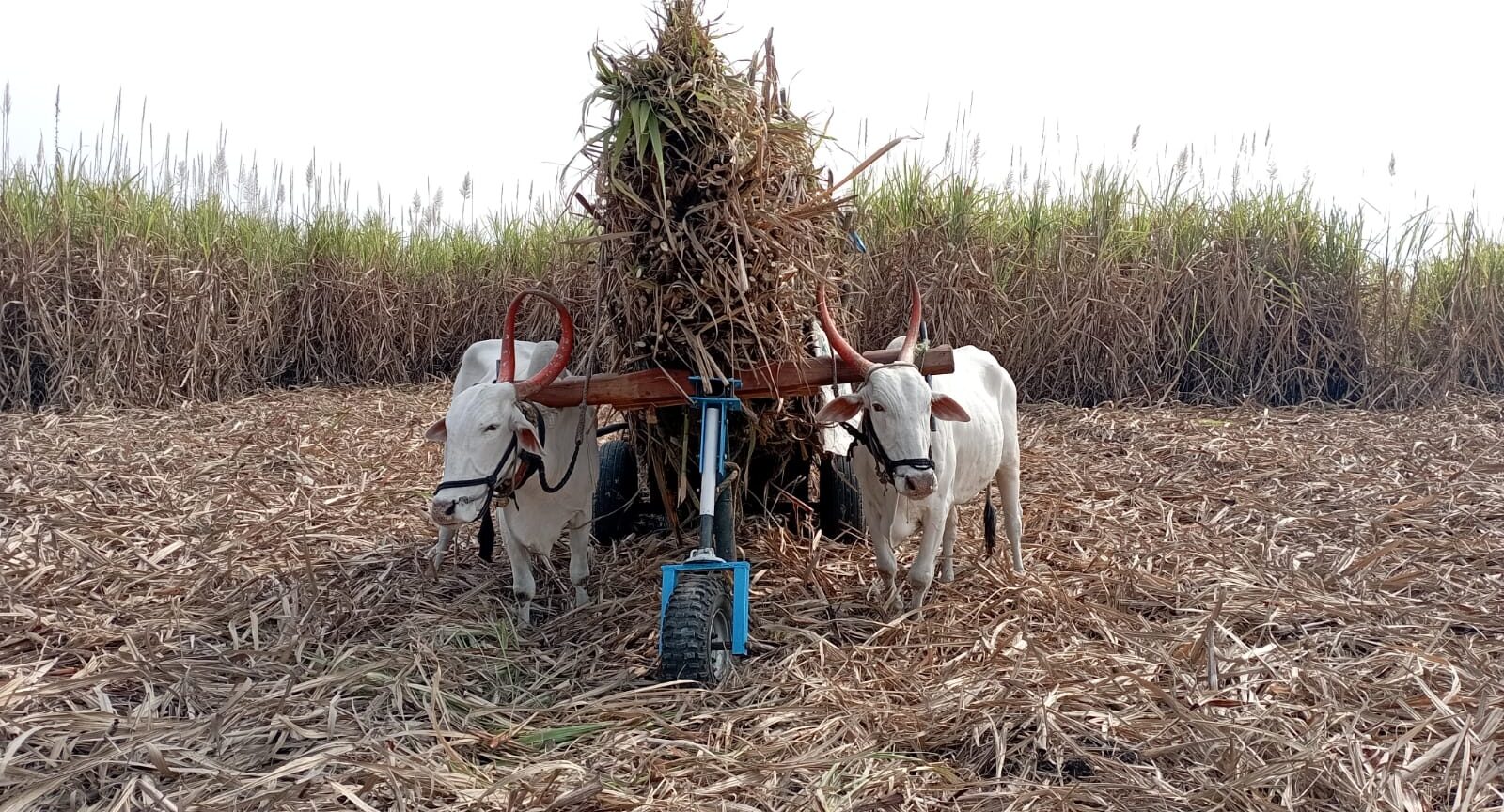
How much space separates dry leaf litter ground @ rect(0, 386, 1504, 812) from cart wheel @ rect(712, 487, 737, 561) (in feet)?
1.31

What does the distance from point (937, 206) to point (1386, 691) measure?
5716 millimetres

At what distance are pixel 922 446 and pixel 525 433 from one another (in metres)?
1.35

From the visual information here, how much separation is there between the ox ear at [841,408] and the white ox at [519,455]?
95 cm

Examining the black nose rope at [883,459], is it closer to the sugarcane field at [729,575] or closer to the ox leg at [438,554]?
the sugarcane field at [729,575]

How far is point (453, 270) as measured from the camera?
10.2m

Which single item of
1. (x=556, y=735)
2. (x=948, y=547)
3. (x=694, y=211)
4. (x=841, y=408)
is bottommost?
(x=556, y=735)

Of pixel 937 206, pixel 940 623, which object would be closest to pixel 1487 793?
pixel 940 623

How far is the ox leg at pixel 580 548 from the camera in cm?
397

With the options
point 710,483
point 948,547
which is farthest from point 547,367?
point 948,547

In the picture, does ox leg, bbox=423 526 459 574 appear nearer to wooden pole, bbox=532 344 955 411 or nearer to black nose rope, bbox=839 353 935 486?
wooden pole, bbox=532 344 955 411

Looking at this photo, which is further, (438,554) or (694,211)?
(438,554)

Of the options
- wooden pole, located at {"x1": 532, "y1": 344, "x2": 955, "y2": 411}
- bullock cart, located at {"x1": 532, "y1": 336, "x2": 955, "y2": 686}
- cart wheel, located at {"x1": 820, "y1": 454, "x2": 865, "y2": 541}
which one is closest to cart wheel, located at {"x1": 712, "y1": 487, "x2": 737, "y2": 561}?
bullock cart, located at {"x1": 532, "y1": 336, "x2": 955, "y2": 686}

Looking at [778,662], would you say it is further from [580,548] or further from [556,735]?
[580,548]

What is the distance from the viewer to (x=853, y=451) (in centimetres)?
369
